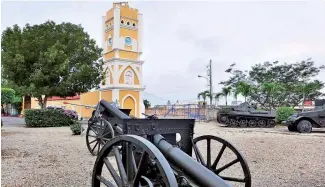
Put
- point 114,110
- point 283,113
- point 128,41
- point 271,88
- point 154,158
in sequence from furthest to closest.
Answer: point 128,41
point 271,88
point 283,113
point 114,110
point 154,158

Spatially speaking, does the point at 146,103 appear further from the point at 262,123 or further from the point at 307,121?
the point at 307,121

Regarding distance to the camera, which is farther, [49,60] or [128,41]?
[128,41]

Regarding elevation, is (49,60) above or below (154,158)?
above

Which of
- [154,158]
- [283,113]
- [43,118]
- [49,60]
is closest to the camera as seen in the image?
[154,158]

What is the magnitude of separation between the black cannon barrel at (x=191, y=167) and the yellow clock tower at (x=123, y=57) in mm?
22153

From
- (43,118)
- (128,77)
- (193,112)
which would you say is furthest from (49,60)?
(193,112)

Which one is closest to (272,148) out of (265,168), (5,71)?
(265,168)

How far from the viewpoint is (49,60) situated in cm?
1582

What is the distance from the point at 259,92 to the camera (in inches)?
1035

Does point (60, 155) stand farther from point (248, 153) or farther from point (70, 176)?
point (248, 153)

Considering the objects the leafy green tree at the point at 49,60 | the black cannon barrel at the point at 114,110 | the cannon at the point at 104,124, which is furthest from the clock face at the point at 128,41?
the black cannon barrel at the point at 114,110

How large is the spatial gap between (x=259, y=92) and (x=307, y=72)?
19.2 ft

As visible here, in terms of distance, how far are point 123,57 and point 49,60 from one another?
1029 cm

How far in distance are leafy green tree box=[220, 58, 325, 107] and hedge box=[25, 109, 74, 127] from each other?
15.1m
